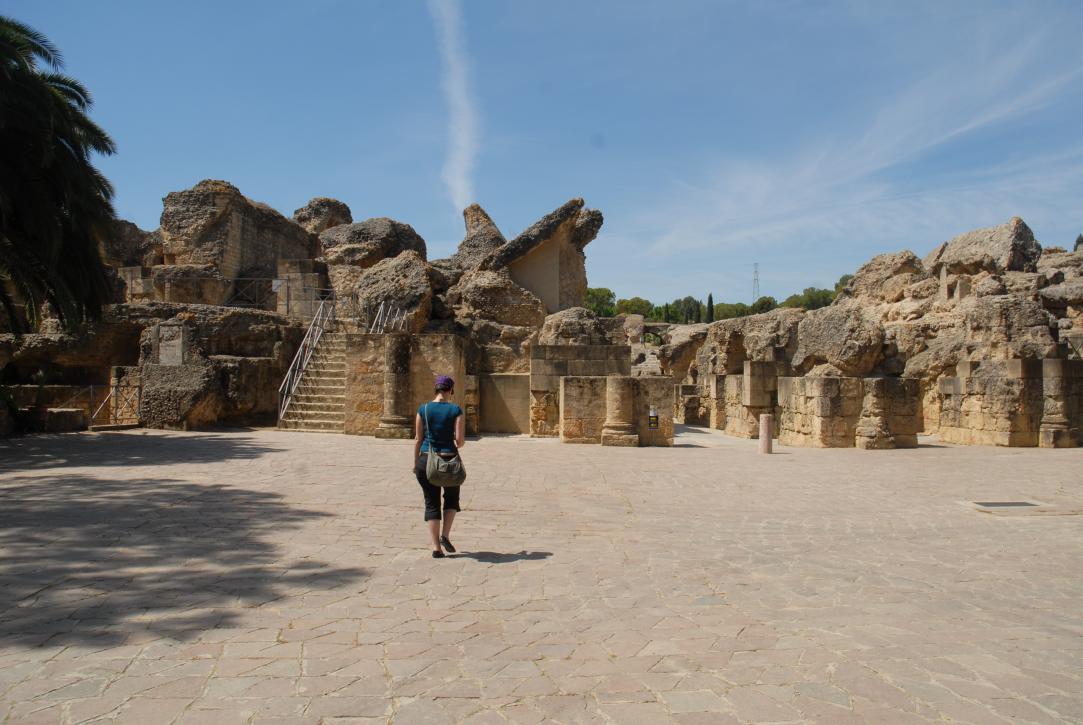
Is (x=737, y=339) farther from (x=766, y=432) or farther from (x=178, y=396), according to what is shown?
(x=178, y=396)

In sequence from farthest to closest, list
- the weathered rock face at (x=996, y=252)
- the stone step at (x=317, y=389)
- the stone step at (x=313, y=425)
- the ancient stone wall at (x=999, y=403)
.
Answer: the weathered rock face at (x=996, y=252) → the stone step at (x=317, y=389) → the stone step at (x=313, y=425) → the ancient stone wall at (x=999, y=403)

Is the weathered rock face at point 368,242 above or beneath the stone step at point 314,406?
above

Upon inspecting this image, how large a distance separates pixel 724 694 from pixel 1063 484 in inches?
347

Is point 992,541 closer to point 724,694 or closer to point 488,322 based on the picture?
point 724,694

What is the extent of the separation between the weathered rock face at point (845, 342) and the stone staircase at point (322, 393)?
33.8ft

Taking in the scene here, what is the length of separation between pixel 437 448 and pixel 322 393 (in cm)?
1112

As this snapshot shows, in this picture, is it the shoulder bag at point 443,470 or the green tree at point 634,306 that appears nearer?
the shoulder bag at point 443,470

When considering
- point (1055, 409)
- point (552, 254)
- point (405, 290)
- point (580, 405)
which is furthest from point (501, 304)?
point (1055, 409)

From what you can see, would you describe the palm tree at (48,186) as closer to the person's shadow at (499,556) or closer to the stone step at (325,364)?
the stone step at (325,364)

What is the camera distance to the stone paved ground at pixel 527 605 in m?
2.89

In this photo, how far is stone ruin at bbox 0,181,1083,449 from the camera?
13.3 metres

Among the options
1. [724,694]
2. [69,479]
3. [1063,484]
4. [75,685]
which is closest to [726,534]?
[724,694]

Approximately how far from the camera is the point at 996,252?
25.6 metres

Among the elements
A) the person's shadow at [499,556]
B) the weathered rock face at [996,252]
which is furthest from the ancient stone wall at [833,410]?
the weathered rock face at [996,252]
